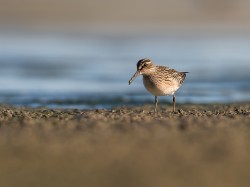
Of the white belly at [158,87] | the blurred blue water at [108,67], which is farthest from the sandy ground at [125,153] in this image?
the blurred blue water at [108,67]

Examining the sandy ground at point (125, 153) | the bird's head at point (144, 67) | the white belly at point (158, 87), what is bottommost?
the sandy ground at point (125, 153)

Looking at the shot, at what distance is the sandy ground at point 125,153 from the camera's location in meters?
8.88

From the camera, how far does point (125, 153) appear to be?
32.1 ft

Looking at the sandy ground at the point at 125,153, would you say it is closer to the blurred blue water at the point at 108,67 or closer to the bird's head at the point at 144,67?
the bird's head at the point at 144,67

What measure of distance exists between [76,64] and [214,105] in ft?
40.2

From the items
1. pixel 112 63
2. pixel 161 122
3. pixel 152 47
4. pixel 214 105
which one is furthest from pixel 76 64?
pixel 161 122

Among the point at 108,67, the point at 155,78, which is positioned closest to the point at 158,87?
the point at 155,78

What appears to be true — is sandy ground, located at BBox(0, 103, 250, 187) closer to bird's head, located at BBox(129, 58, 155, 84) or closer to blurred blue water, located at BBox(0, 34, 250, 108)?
bird's head, located at BBox(129, 58, 155, 84)

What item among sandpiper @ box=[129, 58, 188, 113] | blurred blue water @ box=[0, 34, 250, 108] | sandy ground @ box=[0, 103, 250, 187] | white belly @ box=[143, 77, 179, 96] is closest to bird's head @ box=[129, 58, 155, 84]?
sandpiper @ box=[129, 58, 188, 113]

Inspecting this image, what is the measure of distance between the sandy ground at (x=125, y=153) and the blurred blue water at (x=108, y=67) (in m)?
6.64

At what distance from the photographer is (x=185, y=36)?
146ft

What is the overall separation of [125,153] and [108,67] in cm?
1832

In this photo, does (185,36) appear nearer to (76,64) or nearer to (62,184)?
(76,64)

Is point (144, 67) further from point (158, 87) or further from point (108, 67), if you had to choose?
point (108, 67)
